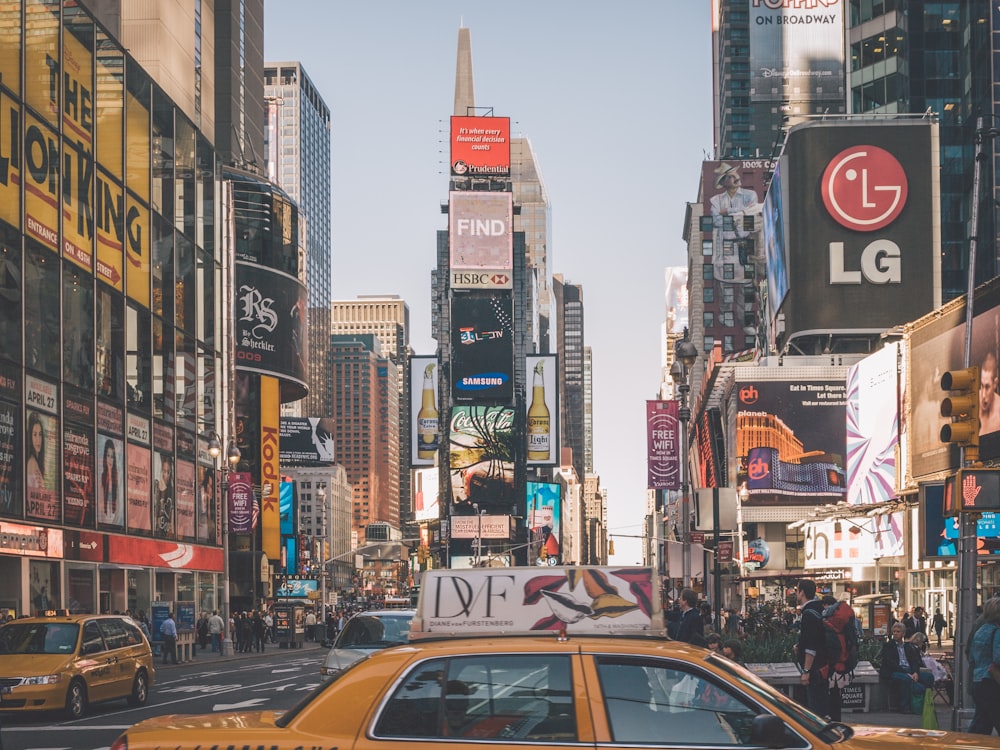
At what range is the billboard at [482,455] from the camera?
157500mm

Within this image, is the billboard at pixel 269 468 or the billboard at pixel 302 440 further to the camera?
the billboard at pixel 302 440

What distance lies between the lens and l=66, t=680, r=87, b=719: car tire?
2103 centimetres

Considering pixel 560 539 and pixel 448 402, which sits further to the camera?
pixel 560 539

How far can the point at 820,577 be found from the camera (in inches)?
2744

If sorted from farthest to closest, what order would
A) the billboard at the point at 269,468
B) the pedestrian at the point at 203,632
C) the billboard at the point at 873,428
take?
the billboard at the point at 269,468 → the billboard at the point at 873,428 → the pedestrian at the point at 203,632

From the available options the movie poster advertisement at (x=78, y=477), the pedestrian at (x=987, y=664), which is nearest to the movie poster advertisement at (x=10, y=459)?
the movie poster advertisement at (x=78, y=477)

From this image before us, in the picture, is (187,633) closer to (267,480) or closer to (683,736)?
(683,736)

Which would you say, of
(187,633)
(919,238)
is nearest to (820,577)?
(919,238)

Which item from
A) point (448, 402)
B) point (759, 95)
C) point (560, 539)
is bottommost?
point (560, 539)

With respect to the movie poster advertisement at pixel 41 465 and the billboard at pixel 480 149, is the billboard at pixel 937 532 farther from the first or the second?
the billboard at pixel 480 149

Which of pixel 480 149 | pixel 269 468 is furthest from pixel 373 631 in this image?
pixel 480 149

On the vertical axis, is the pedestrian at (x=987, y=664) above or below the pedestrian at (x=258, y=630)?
above

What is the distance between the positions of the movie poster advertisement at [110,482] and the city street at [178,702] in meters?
9.66

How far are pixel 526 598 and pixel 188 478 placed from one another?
53073 millimetres
